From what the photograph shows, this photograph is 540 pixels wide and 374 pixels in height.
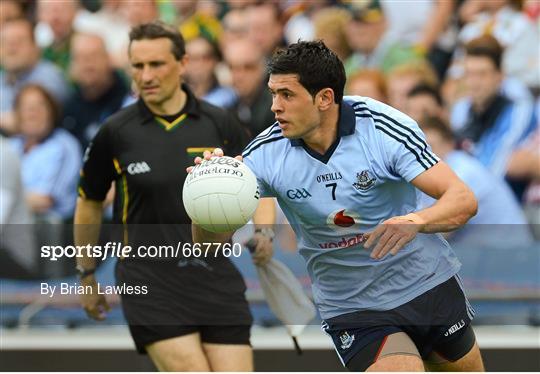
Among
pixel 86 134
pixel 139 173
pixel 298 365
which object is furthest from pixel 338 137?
pixel 86 134

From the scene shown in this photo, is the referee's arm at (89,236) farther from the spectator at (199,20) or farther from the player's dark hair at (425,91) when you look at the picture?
the spectator at (199,20)

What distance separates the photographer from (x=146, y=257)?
642 centimetres

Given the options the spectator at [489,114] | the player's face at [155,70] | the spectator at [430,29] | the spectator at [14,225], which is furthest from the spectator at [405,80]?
the player's face at [155,70]

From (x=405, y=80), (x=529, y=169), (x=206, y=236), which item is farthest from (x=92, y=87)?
(x=206, y=236)

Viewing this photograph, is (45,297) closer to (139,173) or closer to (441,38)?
(139,173)

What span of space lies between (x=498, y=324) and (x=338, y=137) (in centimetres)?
354

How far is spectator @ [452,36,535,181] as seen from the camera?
9.33 m

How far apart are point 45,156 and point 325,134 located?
5279mm

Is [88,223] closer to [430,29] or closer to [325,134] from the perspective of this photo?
[325,134]

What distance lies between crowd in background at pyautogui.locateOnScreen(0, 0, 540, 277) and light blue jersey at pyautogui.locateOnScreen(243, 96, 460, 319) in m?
3.27

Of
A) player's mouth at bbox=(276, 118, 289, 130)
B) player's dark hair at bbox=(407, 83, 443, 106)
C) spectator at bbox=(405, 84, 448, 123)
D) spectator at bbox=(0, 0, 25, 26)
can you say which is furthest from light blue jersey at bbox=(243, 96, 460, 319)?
spectator at bbox=(0, 0, 25, 26)

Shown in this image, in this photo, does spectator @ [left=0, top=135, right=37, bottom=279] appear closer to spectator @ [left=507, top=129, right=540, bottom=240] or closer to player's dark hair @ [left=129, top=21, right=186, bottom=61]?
player's dark hair @ [left=129, top=21, right=186, bottom=61]

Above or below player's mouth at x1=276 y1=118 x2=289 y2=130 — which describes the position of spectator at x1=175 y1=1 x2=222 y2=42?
below

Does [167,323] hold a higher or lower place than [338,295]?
lower
